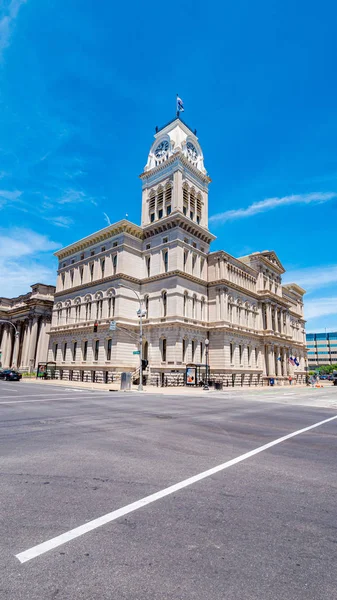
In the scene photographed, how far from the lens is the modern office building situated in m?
137

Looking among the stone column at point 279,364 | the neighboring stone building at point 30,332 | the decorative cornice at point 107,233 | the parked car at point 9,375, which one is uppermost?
the decorative cornice at point 107,233

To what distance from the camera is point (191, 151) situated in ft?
174

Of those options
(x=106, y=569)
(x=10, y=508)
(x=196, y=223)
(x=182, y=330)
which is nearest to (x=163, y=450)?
(x=10, y=508)

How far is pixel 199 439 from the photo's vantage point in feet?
28.8

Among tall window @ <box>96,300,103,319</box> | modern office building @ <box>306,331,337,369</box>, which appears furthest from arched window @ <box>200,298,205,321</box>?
modern office building @ <box>306,331,337,369</box>

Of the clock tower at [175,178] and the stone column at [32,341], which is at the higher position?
the clock tower at [175,178]

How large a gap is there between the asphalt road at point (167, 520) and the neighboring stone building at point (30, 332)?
55.5 metres

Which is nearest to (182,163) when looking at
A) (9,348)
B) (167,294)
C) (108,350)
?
(167,294)

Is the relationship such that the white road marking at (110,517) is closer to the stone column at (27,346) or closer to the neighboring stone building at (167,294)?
the neighboring stone building at (167,294)

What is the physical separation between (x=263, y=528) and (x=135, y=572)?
5.55 ft

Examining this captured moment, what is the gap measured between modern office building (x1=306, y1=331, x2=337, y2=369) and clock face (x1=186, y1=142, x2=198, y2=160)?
11249 cm

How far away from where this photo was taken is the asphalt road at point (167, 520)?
9.07ft

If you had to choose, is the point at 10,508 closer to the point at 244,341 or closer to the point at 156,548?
the point at 156,548

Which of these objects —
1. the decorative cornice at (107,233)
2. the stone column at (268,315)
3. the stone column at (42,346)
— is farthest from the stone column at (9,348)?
the stone column at (268,315)
